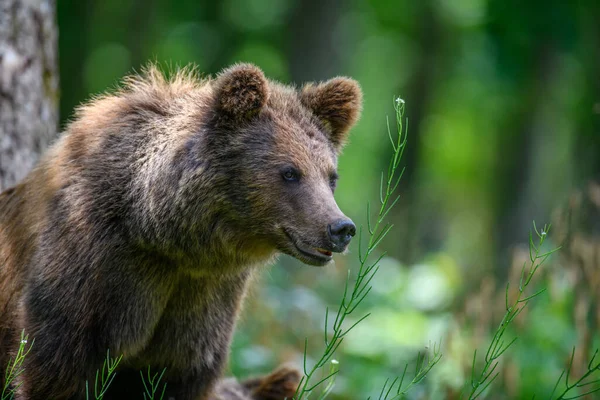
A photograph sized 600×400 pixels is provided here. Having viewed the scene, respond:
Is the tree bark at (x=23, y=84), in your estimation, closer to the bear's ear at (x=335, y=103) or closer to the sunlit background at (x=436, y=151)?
the sunlit background at (x=436, y=151)

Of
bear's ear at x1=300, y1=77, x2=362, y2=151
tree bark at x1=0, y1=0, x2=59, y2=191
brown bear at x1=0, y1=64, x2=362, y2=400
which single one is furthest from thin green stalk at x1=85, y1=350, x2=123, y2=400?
tree bark at x1=0, y1=0, x2=59, y2=191

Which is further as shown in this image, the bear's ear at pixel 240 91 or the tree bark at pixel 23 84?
the tree bark at pixel 23 84

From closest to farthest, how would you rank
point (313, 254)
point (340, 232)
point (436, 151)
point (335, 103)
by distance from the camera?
point (340, 232), point (313, 254), point (335, 103), point (436, 151)

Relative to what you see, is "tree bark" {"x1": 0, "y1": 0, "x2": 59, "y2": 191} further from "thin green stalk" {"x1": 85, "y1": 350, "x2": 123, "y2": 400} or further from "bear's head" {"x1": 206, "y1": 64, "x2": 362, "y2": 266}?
"bear's head" {"x1": 206, "y1": 64, "x2": 362, "y2": 266}

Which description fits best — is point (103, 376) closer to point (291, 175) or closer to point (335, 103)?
point (291, 175)

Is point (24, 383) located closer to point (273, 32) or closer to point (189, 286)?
point (189, 286)

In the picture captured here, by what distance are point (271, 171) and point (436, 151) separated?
933 inches

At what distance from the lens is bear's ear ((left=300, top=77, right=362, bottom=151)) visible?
5.19 metres

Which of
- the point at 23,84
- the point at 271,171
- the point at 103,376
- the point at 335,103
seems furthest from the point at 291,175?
the point at 23,84

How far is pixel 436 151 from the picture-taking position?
91.5 ft

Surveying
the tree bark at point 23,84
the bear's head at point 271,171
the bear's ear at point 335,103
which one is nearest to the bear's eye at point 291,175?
the bear's head at point 271,171

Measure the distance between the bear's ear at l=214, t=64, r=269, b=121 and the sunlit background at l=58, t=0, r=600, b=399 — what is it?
1.10 m

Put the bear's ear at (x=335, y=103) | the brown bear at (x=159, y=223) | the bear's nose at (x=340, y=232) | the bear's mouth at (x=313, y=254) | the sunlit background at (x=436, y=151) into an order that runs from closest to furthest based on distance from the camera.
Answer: the bear's nose at (x=340, y=232), the bear's mouth at (x=313, y=254), the brown bear at (x=159, y=223), the bear's ear at (x=335, y=103), the sunlit background at (x=436, y=151)

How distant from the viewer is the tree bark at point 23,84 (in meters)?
6.43
